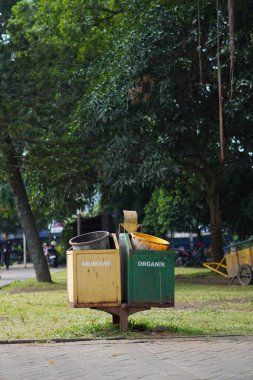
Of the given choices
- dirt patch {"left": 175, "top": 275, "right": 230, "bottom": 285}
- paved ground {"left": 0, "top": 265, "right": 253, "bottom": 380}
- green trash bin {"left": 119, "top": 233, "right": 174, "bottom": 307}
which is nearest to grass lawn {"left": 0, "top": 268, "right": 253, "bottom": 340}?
green trash bin {"left": 119, "top": 233, "right": 174, "bottom": 307}

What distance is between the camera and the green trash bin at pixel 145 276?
1048cm

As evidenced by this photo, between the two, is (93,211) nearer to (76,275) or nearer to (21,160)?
(21,160)

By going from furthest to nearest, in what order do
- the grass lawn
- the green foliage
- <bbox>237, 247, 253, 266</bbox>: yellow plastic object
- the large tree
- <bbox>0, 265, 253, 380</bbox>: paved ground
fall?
the green foliage → <bbox>237, 247, 253, 266</bbox>: yellow plastic object → the large tree → the grass lawn → <bbox>0, 265, 253, 380</bbox>: paved ground

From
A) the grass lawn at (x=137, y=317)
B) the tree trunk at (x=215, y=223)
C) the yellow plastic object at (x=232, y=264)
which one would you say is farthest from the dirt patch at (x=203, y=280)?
the grass lawn at (x=137, y=317)

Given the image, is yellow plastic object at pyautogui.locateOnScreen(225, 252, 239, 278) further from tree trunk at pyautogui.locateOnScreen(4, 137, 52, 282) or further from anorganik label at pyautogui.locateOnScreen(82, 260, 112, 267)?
anorganik label at pyautogui.locateOnScreen(82, 260, 112, 267)

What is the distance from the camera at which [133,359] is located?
28.3 feet

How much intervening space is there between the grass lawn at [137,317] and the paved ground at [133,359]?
0.72m

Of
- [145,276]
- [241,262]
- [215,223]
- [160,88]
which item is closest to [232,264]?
[241,262]

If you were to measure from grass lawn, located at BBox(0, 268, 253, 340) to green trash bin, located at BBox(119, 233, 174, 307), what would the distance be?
48 centimetres

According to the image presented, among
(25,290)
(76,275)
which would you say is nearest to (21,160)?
(25,290)

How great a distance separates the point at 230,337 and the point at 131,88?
11.8 metres

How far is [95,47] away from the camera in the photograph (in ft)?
84.6

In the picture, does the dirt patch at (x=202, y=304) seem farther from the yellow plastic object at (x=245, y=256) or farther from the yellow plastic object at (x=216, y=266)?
the yellow plastic object at (x=216, y=266)

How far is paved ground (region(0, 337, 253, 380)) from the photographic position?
303 inches
